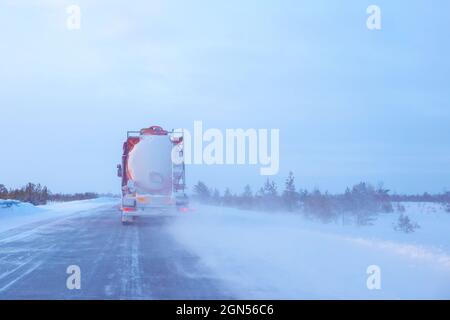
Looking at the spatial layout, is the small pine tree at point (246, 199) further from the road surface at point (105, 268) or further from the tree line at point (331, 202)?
the road surface at point (105, 268)

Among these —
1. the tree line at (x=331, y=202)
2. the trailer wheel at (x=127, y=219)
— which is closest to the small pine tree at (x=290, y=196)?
the tree line at (x=331, y=202)

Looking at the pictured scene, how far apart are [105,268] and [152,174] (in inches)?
470

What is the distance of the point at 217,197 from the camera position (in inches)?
2414

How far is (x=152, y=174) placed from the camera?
75.0 ft

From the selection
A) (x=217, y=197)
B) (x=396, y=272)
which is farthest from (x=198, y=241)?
(x=217, y=197)

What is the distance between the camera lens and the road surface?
8430 mm

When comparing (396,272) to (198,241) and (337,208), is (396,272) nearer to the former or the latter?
(198,241)

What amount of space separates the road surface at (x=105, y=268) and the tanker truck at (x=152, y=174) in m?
3.90

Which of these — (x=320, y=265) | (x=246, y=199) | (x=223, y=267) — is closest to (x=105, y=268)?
(x=223, y=267)

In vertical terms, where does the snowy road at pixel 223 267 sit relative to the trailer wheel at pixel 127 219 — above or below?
above

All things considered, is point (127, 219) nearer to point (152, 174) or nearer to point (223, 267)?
point (152, 174)

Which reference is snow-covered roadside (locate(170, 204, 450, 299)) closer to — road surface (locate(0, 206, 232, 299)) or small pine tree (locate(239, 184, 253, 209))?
road surface (locate(0, 206, 232, 299))

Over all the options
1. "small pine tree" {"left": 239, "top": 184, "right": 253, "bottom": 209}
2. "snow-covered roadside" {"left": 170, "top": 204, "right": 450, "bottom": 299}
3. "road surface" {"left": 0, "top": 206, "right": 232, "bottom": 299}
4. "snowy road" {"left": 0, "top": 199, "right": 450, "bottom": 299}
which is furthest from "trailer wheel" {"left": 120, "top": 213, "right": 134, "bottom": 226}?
"small pine tree" {"left": 239, "top": 184, "right": 253, "bottom": 209}

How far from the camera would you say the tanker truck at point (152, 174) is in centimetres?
2239
